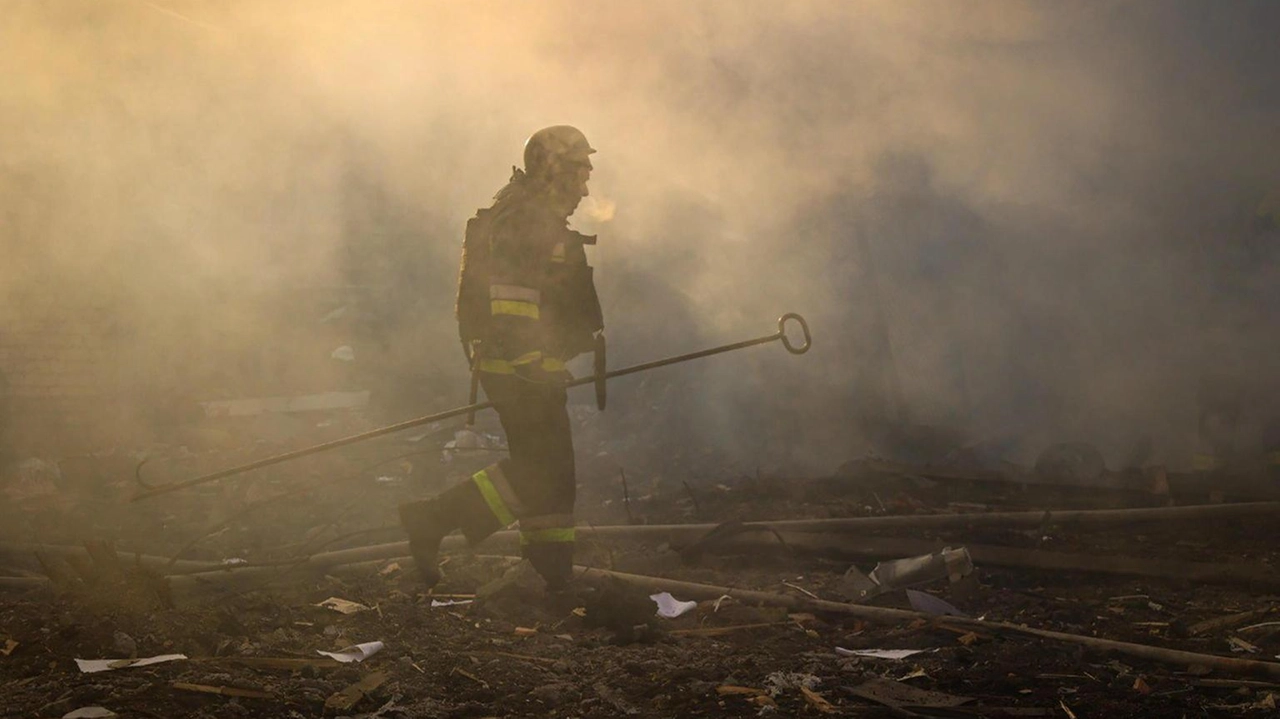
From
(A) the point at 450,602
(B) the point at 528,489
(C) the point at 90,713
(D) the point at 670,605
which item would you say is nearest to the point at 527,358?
(B) the point at 528,489

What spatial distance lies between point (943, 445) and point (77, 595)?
19.2ft

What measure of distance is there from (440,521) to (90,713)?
6.90ft

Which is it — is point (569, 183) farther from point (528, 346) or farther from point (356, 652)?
point (356, 652)

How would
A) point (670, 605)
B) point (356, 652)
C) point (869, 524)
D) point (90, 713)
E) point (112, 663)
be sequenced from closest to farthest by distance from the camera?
point (90, 713), point (112, 663), point (356, 652), point (670, 605), point (869, 524)

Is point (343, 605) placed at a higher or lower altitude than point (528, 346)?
lower

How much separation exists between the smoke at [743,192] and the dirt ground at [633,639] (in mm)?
2645

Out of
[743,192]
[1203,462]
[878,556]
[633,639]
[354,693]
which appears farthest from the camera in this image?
[743,192]

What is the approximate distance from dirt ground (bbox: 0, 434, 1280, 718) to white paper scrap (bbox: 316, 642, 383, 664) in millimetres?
44

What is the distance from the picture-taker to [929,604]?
4.39 meters

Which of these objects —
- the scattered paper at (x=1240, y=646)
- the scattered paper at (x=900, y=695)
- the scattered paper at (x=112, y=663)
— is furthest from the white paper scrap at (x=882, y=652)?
the scattered paper at (x=112, y=663)

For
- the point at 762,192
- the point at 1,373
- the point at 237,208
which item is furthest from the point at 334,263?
the point at 762,192

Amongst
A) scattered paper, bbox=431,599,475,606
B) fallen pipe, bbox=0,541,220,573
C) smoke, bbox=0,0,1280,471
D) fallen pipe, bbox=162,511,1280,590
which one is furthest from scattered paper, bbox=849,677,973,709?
smoke, bbox=0,0,1280,471

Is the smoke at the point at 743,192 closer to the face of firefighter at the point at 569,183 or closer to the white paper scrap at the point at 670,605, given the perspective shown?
the white paper scrap at the point at 670,605

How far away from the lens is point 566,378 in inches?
188
